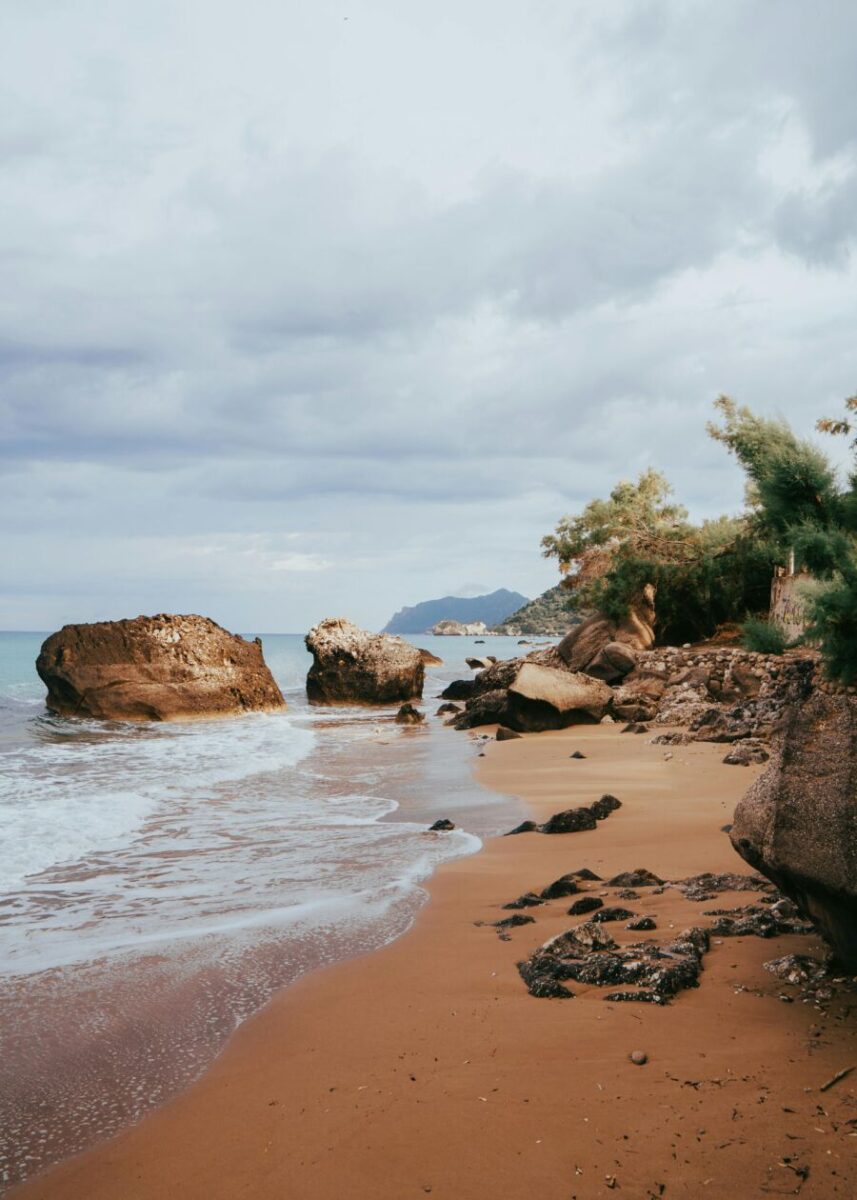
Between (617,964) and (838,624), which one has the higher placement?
(838,624)

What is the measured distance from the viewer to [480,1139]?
264cm

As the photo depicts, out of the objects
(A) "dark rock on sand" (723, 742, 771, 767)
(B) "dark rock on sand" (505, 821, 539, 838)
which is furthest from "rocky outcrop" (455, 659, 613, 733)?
(B) "dark rock on sand" (505, 821, 539, 838)

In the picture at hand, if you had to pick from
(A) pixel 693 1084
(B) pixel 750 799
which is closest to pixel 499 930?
(B) pixel 750 799

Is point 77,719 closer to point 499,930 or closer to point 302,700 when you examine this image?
point 302,700

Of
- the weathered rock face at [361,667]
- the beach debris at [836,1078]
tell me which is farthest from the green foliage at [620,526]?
the beach debris at [836,1078]

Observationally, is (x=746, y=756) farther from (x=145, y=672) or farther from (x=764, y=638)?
(x=145, y=672)

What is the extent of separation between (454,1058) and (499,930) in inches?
67.1

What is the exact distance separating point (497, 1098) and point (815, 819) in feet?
5.51

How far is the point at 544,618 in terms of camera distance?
409 ft

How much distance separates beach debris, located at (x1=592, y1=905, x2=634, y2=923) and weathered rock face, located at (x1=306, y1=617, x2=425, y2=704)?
2208 cm

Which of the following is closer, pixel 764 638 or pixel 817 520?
pixel 817 520

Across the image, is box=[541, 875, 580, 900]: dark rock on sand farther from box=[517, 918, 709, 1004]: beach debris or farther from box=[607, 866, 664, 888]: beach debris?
box=[517, 918, 709, 1004]: beach debris

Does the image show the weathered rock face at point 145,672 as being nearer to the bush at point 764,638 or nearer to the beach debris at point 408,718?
the beach debris at point 408,718

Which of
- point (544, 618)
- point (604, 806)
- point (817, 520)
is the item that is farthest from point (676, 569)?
point (544, 618)
